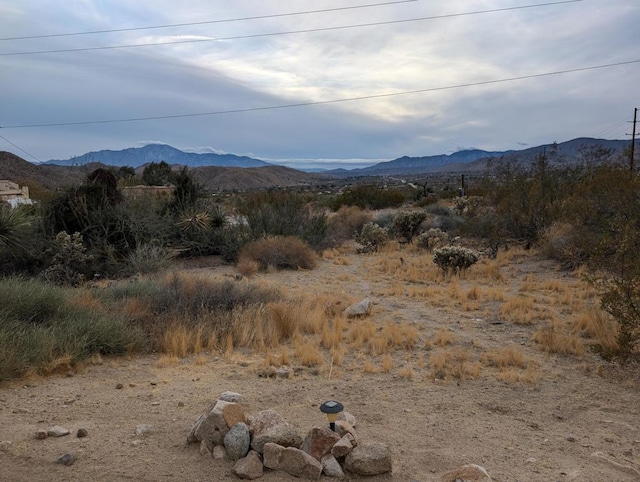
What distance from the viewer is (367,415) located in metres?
5.15

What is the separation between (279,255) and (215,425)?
1114cm

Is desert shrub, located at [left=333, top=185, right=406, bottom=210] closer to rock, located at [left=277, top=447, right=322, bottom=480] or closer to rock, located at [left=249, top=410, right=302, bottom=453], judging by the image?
rock, located at [left=249, top=410, right=302, bottom=453]

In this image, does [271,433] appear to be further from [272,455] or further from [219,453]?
[219,453]

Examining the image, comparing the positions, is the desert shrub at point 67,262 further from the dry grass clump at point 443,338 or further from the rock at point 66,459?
the rock at point 66,459

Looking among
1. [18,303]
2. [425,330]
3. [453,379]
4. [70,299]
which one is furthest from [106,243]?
[453,379]

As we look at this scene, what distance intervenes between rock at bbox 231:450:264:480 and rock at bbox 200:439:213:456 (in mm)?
301

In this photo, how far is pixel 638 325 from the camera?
656 centimetres

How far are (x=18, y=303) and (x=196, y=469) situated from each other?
185 inches

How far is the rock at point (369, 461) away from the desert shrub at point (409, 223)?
17.9 meters

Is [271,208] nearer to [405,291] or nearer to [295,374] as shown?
[405,291]

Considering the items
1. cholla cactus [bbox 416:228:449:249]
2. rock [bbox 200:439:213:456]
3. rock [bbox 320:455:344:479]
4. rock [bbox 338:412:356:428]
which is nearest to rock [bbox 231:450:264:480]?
rock [bbox 200:439:213:456]

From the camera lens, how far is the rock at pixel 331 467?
394 cm

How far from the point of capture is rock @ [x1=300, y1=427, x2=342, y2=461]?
407 centimetres

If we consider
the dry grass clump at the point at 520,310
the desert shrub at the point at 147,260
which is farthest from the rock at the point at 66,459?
the desert shrub at the point at 147,260
